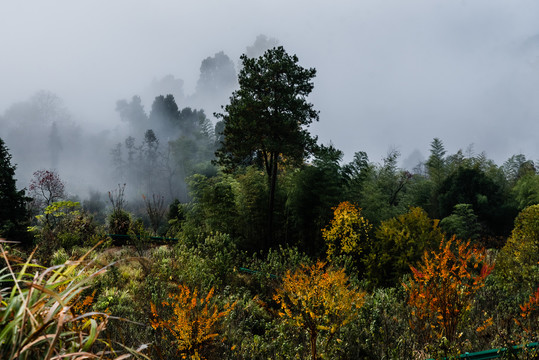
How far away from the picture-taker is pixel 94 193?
6031cm

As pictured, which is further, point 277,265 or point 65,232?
point 65,232

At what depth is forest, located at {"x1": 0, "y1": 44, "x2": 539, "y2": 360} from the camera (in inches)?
125

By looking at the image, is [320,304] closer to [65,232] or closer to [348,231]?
[348,231]

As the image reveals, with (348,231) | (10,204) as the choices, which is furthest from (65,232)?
(348,231)

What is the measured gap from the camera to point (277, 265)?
23.9 feet

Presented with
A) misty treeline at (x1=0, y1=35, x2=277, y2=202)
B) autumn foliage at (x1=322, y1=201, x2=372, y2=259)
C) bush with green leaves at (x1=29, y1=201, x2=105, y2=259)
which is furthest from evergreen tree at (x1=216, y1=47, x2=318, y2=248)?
misty treeline at (x1=0, y1=35, x2=277, y2=202)

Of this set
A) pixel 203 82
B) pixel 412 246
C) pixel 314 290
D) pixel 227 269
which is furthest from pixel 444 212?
pixel 203 82

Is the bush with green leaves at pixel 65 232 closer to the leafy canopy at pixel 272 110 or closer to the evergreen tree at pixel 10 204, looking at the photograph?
the evergreen tree at pixel 10 204

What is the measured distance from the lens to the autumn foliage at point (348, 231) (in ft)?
28.5

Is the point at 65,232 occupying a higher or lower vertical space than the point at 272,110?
lower

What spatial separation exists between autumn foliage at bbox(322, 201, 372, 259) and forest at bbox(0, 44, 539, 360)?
0.13 feet

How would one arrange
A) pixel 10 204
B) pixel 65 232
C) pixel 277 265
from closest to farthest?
pixel 277 265 → pixel 10 204 → pixel 65 232

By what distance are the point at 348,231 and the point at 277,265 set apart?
2469mm

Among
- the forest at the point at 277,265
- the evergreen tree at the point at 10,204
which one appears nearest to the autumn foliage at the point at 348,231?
the forest at the point at 277,265
